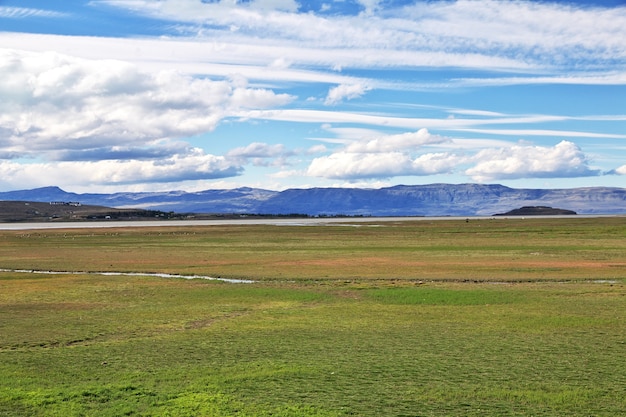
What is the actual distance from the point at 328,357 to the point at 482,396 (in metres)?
6.67

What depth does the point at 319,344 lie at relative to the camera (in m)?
26.3

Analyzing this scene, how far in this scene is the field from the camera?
18375mm

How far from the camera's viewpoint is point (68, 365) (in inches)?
896

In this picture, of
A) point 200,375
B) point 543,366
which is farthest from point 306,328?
point 543,366

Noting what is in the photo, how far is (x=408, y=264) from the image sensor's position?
214 ft

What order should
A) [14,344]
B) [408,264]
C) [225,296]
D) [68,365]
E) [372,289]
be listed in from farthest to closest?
[408,264] → [372,289] → [225,296] → [14,344] → [68,365]

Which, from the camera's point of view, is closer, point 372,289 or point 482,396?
point 482,396

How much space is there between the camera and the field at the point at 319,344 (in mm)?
18375

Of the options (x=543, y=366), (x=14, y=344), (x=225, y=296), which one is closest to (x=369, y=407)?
(x=543, y=366)

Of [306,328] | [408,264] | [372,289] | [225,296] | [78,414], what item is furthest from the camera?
[408,264]

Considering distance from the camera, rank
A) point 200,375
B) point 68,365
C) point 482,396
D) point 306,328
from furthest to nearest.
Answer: point 306,328 < point 68,365 < point 200,375 < point 482,396

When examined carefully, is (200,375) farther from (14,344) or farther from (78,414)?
(14,344)

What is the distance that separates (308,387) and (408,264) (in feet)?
153

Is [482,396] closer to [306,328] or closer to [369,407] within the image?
[369,407]
